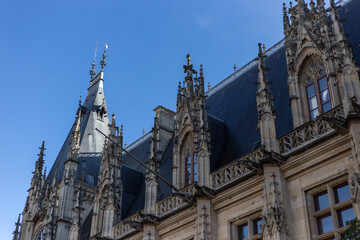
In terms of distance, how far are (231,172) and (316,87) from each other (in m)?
3.91

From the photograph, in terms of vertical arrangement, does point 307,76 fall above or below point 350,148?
above

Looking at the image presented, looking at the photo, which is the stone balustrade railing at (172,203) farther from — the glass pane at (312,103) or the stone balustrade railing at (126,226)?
the glass pane at (312,103)

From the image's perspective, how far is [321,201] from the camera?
47.9 ft

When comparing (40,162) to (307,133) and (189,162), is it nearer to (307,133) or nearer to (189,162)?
(189,162)

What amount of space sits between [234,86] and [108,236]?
29.2 ft

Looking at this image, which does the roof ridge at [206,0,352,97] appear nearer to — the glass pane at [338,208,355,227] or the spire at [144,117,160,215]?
the spire at [144,117,160,215]

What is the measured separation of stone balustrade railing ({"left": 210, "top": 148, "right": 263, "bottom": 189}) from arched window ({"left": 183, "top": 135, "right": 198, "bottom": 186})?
210cm

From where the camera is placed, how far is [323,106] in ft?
53.8

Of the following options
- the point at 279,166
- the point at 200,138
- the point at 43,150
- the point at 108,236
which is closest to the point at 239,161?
the point at 279,166

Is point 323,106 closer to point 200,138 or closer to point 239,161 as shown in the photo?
point 239,161

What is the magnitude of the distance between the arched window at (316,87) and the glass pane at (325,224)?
356cm

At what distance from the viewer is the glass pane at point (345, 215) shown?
13.6 metres

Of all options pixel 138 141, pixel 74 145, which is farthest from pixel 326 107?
pixel 74 145

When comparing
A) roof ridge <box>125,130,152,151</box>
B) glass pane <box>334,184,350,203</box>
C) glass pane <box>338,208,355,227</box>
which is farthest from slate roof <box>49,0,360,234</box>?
glass pane <box>338,208,355,227</box>
